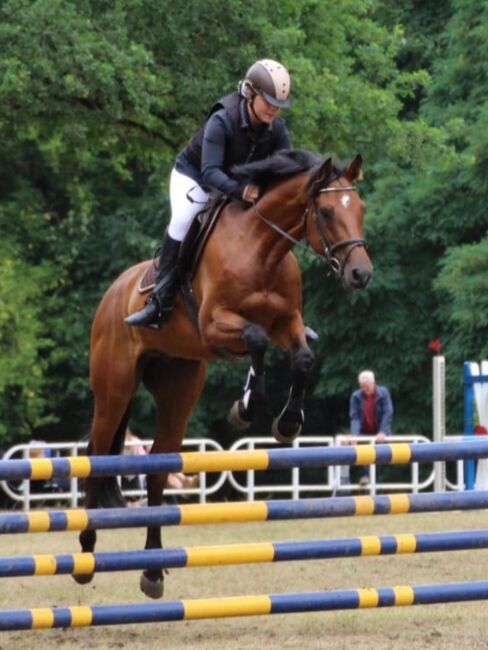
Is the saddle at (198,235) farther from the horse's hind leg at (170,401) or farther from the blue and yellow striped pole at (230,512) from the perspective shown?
the blue and yellow striped pole at (230,512)

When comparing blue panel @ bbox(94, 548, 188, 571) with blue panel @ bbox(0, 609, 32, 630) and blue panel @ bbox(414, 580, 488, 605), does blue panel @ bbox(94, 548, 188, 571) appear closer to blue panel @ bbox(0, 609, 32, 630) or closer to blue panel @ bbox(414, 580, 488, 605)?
blue panel @ bbox(0, 609, 32, 630)

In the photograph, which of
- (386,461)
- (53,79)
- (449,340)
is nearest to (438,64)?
(449,340)

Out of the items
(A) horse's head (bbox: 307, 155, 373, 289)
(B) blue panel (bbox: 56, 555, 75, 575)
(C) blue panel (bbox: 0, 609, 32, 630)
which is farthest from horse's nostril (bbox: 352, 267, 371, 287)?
(C) blue panel (bbox: 0, 609, 32, 630)

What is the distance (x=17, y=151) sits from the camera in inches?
1104

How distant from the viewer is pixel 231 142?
8.31 m

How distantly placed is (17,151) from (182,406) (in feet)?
63.7

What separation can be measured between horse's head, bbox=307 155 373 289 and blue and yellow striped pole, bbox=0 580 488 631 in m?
1.38

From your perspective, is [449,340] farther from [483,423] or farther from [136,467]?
[136,467]

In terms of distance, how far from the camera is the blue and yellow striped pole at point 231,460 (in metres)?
6.71

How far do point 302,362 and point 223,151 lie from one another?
3.91ft

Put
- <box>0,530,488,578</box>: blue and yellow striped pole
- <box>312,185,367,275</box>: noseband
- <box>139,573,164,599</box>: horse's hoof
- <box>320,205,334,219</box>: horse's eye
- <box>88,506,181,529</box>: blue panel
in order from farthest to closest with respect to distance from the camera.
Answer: <box>139,573,164,599</box>: horse's hoof, <box>320,205,334,219</box>: horse's eye, <box>312,185,367,275</box>: noseband, <box>88,506,181,529</box>: blue panel, <box>0,530,488,578</box>: blue and yellow striped pole

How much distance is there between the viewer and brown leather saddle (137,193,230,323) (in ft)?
27.3

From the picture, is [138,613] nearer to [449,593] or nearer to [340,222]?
[449,593]

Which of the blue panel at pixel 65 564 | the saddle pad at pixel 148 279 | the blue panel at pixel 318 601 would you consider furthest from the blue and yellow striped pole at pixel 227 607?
the saddle pad at pixel 148 279
